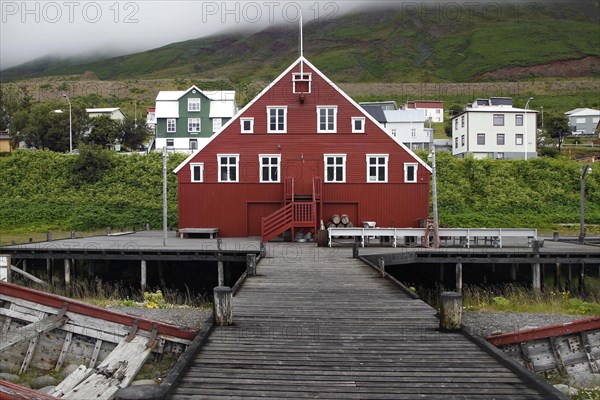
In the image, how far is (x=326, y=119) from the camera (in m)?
31.9

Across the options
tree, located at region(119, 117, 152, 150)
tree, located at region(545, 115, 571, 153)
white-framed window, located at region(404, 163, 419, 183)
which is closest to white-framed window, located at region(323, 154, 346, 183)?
white-framed window, located at region(404, 163, 419, 183)

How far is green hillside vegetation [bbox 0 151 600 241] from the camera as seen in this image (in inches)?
1681

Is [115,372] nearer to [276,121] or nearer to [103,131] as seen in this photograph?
[276,121]

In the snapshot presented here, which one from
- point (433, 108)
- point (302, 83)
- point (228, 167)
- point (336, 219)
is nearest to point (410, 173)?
point (336, 219)

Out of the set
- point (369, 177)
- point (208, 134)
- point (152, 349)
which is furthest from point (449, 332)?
point (208, 134)

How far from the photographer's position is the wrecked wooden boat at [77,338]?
11.3m

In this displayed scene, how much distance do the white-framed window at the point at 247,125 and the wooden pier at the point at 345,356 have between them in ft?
60.2

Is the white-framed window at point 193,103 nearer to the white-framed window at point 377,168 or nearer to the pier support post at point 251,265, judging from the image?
the white-framed window at point 377,168

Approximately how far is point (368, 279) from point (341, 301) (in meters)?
3.19

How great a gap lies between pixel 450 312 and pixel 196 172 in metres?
23.3

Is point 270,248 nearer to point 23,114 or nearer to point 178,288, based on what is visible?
point 178,288

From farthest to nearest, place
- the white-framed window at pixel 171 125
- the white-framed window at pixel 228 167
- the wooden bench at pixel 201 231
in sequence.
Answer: the white-framed window at pixel 171 125 → the white-framed window at pixel 228 167 → the wooden bench at pixel 201 231

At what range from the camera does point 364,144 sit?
31.7m

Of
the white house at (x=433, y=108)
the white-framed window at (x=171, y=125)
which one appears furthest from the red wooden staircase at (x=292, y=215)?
the white house at (x=433, y=108)
